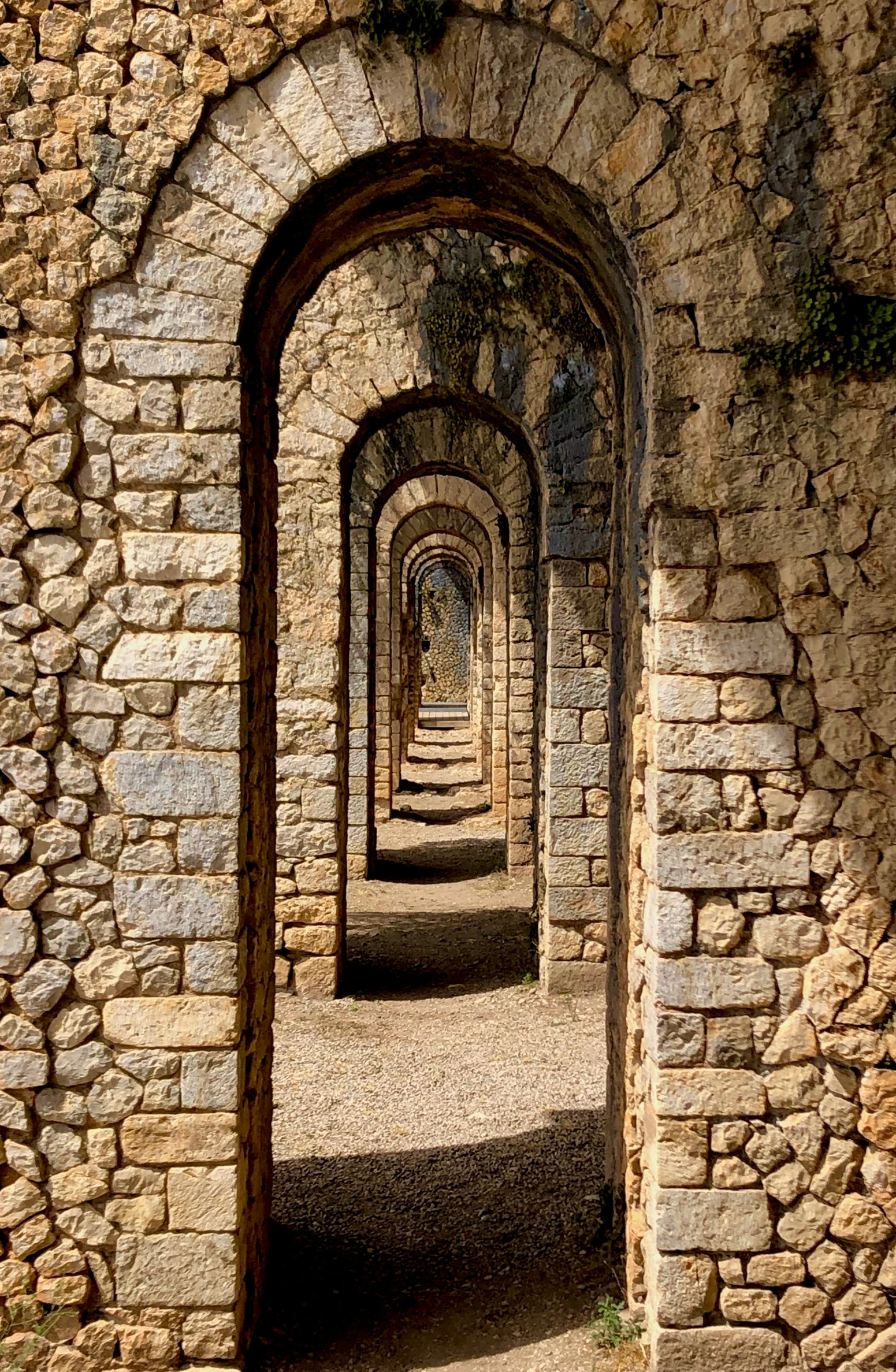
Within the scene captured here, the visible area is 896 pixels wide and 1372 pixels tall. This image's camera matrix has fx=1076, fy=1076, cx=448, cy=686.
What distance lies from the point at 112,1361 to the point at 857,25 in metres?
4.65

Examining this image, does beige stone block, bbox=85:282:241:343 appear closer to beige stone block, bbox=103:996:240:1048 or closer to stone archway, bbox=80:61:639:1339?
beige stone block, bbox=103:996:240:1048

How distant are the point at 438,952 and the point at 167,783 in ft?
19.0

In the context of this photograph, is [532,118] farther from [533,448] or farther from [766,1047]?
[533,448]

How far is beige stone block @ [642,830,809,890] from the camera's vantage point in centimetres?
327

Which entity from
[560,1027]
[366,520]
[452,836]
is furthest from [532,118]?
[452,836]

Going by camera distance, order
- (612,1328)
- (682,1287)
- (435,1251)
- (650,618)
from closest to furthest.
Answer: (682,1287) < (650,618) < (612,1328) < (435,1251)

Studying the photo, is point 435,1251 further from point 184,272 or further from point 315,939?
point 184,272

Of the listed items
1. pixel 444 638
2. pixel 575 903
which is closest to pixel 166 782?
pixel 575 903

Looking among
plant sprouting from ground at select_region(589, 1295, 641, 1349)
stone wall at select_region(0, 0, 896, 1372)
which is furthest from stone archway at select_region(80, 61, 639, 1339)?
stone wall at select_region(0, 0, 896, 1372)

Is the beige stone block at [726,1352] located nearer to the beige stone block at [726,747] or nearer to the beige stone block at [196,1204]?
the beige stone block at [196,1204]

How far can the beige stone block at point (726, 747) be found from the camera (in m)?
3.29

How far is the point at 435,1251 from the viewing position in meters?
4.37

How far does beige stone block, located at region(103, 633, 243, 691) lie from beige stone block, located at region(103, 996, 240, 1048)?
1000 mm

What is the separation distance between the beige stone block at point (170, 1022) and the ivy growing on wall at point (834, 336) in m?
2.60
